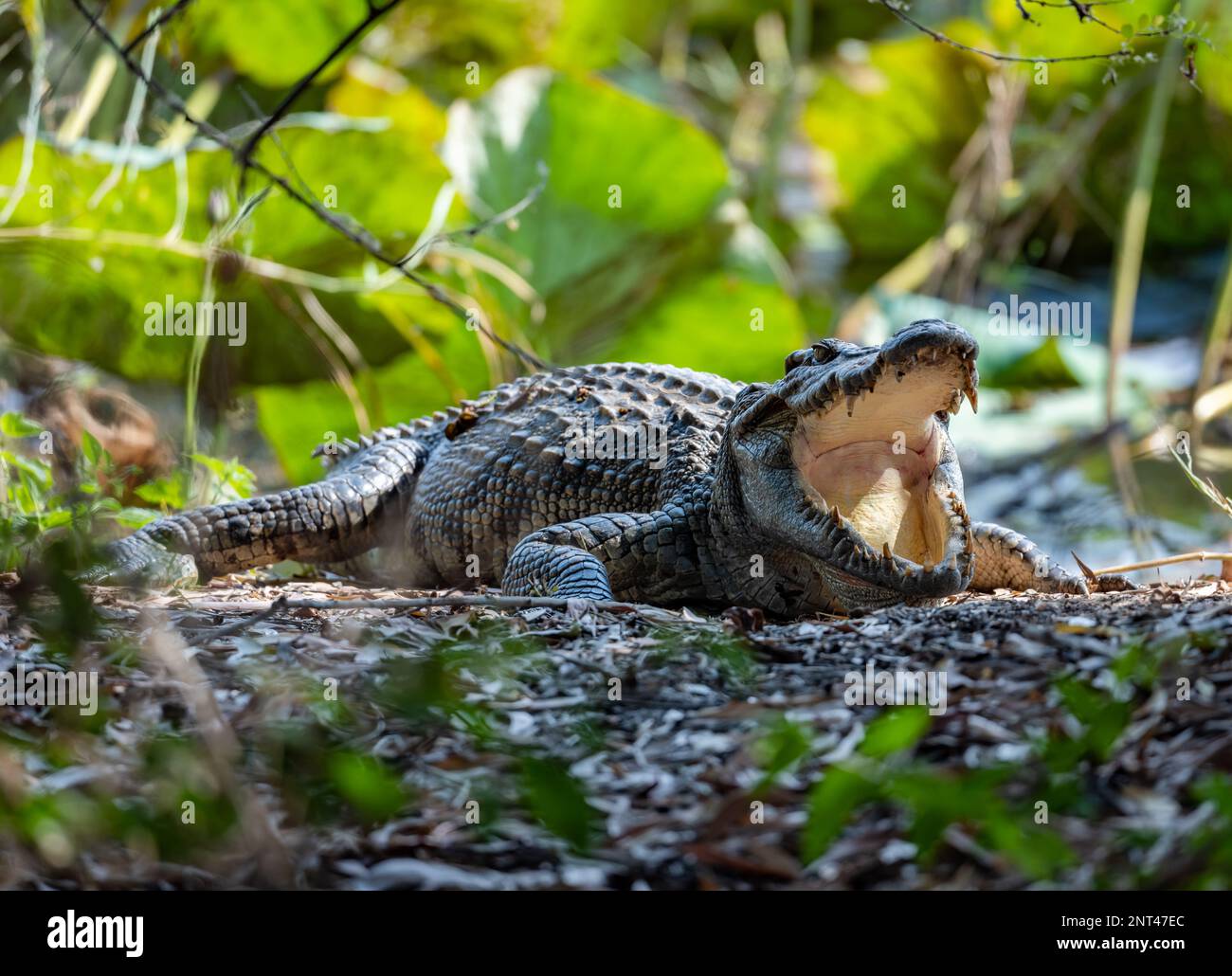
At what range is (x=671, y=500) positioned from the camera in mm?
4043

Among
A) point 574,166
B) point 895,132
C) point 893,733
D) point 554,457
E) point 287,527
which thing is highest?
point 895,132

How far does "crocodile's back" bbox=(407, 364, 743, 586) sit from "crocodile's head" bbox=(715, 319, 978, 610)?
0.47m

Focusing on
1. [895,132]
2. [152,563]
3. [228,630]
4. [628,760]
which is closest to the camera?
[628,760]

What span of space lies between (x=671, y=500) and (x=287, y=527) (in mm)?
1436

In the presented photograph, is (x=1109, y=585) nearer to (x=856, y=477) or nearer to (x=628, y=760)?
(x=856, y=477)

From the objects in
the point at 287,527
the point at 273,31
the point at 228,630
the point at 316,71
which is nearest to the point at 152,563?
the point at 287,527

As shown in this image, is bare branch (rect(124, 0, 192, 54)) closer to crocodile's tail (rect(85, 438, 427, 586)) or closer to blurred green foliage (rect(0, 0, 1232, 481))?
crocodile's tail (rect(85, 438, 427, 586))

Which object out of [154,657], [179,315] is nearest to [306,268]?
[179,315]

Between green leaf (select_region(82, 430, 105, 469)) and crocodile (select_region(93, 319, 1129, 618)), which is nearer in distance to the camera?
crocodile (select_region(93, 319, 1129, 618))

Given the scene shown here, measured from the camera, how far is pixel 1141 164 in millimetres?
7082

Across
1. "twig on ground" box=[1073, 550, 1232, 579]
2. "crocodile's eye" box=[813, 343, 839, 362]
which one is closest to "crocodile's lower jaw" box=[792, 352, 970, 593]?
"crocodile's eye" box=[813, 343, 839, 362]

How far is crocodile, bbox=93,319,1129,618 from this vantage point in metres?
3.31

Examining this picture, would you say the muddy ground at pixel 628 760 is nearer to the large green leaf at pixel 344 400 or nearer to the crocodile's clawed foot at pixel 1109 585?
the crocodile's clawed foot at pixel 1109 585
